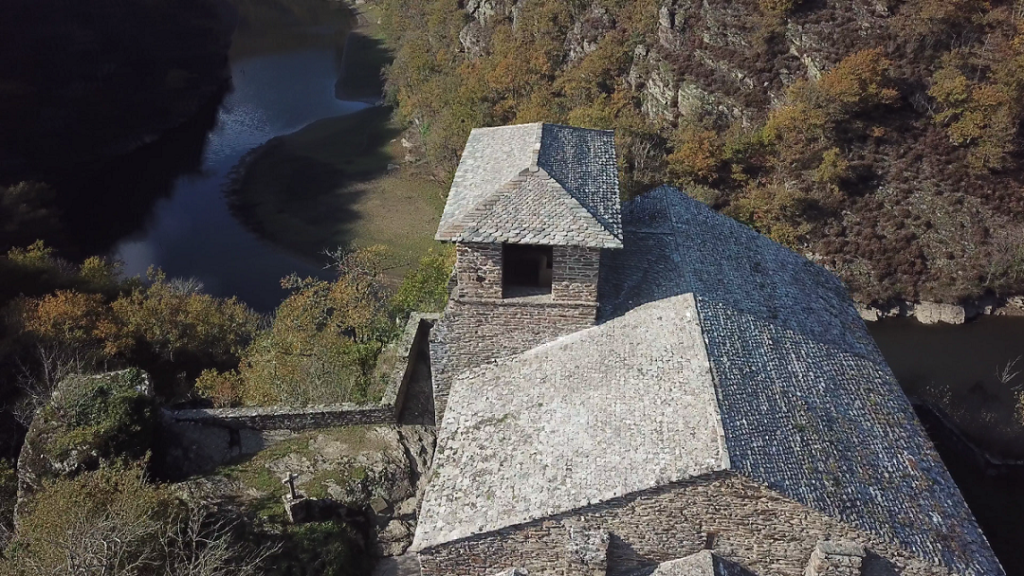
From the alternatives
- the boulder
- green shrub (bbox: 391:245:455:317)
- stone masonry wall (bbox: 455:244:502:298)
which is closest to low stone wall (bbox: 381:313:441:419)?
green shrub (bbox: 391:245:455:317)

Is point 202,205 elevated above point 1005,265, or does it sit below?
below

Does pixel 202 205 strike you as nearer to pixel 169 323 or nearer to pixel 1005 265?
pixel 169 323

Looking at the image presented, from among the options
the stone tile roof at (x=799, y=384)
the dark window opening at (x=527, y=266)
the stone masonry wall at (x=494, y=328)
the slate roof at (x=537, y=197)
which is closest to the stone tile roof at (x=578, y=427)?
the stone masonry wall at (x=494, y=328)

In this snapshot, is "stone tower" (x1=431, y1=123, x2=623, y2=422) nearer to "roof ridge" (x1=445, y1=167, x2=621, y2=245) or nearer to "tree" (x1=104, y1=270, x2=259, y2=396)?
"roof ridge" (x1=445, y1=167, x2=621, y2=245)

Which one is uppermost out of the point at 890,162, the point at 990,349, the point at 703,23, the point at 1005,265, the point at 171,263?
the point at 703,23

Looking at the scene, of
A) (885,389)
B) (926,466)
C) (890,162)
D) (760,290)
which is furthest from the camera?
(890,162)

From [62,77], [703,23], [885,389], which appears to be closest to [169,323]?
[885,389]
